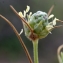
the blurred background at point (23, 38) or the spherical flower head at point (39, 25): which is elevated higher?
the blurred background at point (23, 38)

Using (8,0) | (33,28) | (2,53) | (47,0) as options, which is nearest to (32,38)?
(33,28)

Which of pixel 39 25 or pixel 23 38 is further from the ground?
pixel 23 38

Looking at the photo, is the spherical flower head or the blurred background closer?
the spherical flower head

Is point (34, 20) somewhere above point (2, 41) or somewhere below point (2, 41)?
below

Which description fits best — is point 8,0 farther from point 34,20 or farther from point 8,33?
point 34,20

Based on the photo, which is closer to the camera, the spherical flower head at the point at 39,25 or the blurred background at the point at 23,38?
the spherical flower head at the point at 39,25

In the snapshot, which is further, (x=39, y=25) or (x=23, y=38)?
(x=23, y=38)

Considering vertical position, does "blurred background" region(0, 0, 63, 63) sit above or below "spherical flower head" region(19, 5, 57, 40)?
above

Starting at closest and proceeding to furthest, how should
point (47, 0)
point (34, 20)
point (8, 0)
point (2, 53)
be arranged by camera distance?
point (34, 20) → point (8, 0) → point (47, 0) → point (2, 53)
